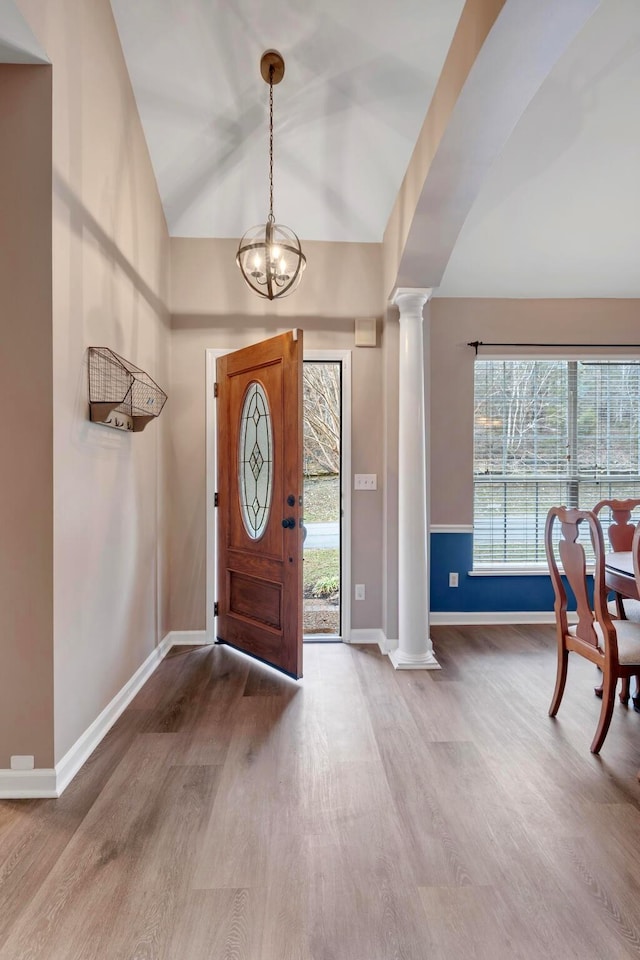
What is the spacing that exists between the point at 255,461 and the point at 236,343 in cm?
92

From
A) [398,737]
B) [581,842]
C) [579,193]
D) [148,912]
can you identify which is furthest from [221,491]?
[579,193]

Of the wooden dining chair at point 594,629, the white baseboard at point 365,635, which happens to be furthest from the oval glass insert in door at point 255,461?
the wooden dining chair at point 594,629

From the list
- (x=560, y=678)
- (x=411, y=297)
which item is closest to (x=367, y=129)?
(x=411, y=297)

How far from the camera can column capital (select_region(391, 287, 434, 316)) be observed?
337 centimetres

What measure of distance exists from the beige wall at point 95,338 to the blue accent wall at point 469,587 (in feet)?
7.29

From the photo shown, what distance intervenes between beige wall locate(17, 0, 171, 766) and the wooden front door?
1.84ft

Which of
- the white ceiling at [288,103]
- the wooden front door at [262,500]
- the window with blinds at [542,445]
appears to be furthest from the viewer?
the window with blinds at [542,445]

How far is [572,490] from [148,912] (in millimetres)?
4058

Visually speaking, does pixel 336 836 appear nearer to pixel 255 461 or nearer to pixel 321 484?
pixel 255 461

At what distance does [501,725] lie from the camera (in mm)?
2598

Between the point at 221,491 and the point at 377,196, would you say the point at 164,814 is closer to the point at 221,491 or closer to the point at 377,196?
the point at 221,491

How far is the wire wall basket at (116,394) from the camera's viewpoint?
2391 millimetres

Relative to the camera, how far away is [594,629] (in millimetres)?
2451

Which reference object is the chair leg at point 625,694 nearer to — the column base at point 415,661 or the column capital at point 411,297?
the column base at point 415,661
